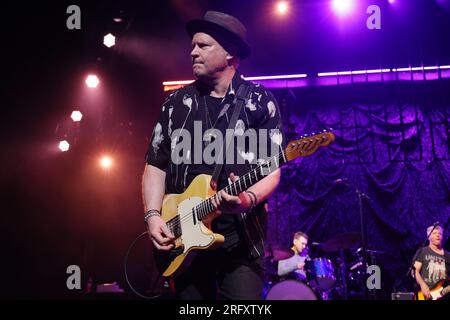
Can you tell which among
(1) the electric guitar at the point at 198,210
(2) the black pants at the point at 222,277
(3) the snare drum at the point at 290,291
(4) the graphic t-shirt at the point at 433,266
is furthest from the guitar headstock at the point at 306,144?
(4) the graphic t-shirt at the point at 433,266

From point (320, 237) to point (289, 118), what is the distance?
2.64 metres

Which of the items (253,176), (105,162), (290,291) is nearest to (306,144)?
(253,176)

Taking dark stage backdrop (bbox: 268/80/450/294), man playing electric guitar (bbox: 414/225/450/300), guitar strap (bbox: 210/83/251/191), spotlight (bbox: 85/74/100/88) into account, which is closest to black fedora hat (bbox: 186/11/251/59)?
guitar strap (bbox: 210/83/251/191)

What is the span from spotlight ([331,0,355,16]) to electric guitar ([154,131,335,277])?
19.0 feet

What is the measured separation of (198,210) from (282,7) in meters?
6.00

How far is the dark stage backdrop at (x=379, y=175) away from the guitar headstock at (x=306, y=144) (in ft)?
22.0

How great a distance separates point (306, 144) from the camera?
236cm

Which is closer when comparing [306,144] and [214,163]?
[306,144]

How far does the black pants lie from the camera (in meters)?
2.31

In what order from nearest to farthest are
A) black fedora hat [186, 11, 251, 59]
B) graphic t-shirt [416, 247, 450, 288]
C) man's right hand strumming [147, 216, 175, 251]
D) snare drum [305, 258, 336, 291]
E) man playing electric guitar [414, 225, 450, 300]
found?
1. man's right hand strumming [147, 216, 175, 251]
2. black fedora hat [186, 11, 251, 59]
3. snare drum [305, 258, 336, 291]
4. man playing electric guitar [414, 225, 450, 300]
5. graphic t-shirt [416, 247, 450, 288]

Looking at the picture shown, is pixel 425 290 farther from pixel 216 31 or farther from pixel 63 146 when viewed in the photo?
pixel 63 146

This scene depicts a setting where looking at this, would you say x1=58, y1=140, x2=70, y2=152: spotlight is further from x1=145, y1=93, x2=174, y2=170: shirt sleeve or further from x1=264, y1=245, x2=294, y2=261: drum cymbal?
x1=145, y1=93, x2=174, y2=170: shirt sleeve

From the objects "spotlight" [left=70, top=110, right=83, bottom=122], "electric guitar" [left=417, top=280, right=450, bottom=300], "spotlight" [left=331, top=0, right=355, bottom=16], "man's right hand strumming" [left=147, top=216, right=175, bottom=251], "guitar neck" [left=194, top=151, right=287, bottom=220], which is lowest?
"electric guitar" [left=417, top=280, right=450, bottom=300]

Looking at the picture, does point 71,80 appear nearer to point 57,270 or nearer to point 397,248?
point 57,270
